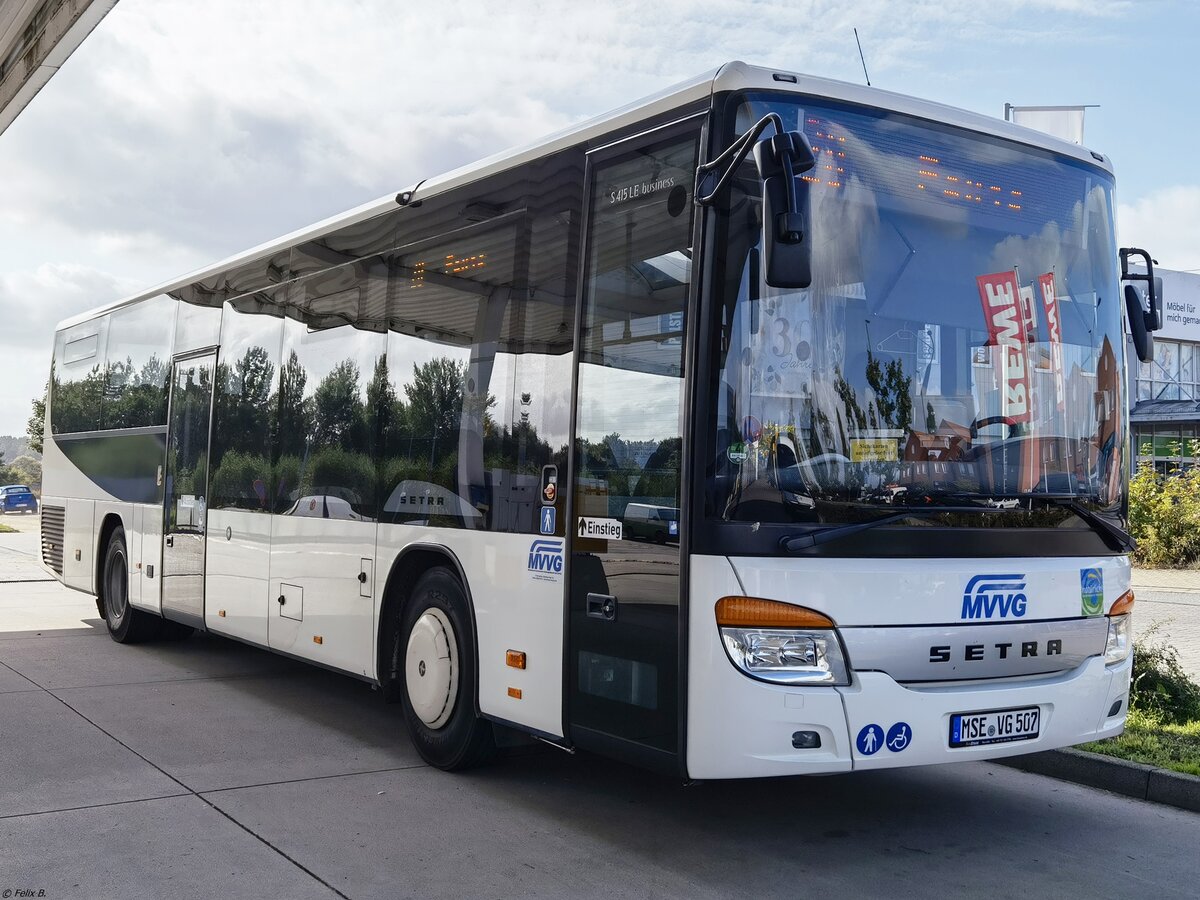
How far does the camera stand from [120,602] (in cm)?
1207

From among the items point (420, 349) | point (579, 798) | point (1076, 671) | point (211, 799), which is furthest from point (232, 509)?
point (1076, 671)

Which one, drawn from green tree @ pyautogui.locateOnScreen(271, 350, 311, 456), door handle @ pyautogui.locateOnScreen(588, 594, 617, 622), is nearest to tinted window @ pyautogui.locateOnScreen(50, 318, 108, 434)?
green tree @ pyautogui.locateOnScreen(271, 350, 311, 456)

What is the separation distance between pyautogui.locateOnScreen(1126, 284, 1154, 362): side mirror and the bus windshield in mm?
722

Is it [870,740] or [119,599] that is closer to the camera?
[870,740]

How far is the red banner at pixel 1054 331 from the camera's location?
18.7ft

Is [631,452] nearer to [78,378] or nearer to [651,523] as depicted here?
[651,523]

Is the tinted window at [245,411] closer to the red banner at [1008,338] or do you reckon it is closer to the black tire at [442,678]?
the black tire at [442,678]

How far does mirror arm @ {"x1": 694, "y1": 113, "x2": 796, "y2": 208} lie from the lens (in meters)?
4.88

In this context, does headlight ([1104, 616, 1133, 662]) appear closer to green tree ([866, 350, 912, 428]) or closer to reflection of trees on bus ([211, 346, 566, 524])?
green tree ([866, 350, 912, 428])

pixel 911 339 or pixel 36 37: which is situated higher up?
pixel 36 37

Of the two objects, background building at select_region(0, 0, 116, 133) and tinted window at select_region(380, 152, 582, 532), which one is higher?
background building at select_region(0, 0, 116, 133)

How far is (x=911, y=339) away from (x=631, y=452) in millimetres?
1296

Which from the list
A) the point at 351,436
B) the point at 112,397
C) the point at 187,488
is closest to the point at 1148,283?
the point at 351,436

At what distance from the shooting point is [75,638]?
1252 centimetres
